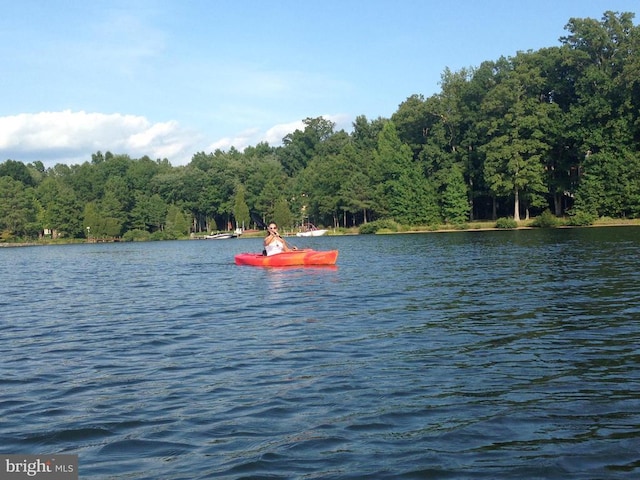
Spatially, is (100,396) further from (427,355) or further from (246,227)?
(246,227)

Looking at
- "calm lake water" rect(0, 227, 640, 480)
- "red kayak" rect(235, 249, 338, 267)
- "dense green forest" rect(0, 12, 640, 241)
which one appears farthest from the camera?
"dense green forest" rect(0, 12, 640, 241)

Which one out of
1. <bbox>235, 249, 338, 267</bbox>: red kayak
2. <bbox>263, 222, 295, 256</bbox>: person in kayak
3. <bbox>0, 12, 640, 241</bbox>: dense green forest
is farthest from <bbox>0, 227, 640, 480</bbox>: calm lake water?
<bbox>0, 12, 640, 241</bbox>: dense green forest

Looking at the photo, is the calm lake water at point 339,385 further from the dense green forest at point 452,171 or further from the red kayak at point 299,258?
the dense green forest at point 452,171

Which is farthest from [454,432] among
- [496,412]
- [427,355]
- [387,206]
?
[387,206]

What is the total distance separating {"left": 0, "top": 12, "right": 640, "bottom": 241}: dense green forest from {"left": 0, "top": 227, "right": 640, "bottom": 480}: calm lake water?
50.5m

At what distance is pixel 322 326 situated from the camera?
41.3ft

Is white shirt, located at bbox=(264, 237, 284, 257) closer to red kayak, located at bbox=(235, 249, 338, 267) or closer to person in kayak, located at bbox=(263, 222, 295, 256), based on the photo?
person in kayak, located at bbox=(263, 222, 295, 256)

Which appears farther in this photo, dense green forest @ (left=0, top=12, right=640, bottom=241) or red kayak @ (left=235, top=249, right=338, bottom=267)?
dense green forest @ (left=0, top=12, right=640, bottom=241)

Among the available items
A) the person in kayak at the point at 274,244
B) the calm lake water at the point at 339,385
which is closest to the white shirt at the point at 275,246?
the person in kayak at the point at 274,244

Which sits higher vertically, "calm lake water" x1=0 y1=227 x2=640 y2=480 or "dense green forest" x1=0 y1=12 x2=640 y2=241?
"dense green forest" x1=0 y1=12 x2=640 y2=241

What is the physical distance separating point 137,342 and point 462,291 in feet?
29.5

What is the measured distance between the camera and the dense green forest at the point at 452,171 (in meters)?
62.2

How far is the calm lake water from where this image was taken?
580 centimetres

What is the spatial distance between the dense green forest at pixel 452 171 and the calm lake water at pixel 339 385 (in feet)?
166
